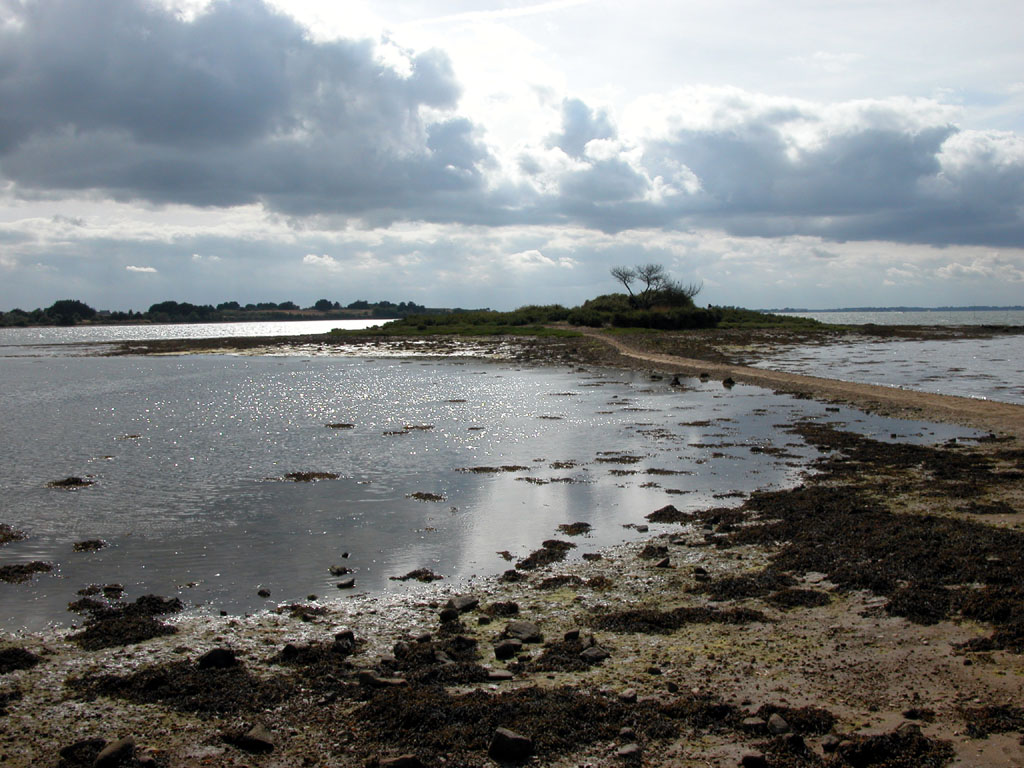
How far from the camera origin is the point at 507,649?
832cm

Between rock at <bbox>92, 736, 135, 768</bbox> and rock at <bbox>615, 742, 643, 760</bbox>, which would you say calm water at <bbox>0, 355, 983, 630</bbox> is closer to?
rock at <bbox>92, 736, 135, 768</bbox>

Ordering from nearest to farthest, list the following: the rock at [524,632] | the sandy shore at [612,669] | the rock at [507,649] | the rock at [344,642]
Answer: the sandy shore at [612,669], the rock at [507,649], the rock at [344,642], the rock at [524,632]

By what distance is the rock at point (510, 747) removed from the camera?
620cm

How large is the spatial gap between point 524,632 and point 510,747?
2.62 metres

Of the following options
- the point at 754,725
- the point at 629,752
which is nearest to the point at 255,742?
the point at 629,752

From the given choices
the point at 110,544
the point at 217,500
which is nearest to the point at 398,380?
the point at 217,500

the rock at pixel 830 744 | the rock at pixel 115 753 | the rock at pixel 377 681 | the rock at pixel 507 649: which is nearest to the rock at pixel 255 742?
the rock at pixel 115 753

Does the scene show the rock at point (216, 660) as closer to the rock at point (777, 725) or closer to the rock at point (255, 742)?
the rock at point (255, 742)

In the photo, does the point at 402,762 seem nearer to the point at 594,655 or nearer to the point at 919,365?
the point at 594,655

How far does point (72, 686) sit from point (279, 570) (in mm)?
4142

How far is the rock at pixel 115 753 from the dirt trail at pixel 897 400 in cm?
2334

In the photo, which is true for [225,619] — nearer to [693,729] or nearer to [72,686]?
[72,686]

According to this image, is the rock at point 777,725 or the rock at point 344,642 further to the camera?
the rock at point 344,642

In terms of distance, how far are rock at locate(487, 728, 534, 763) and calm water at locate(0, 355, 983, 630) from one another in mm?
4889
